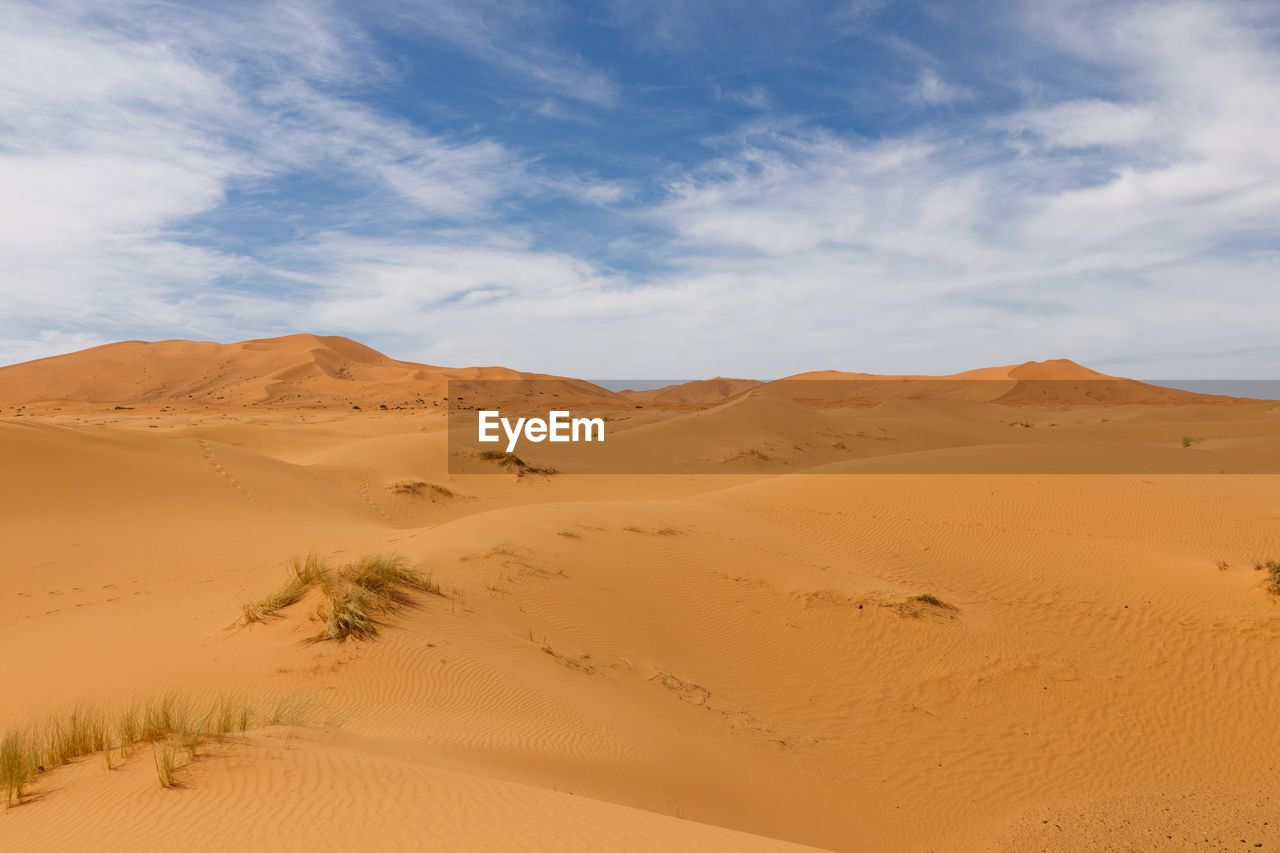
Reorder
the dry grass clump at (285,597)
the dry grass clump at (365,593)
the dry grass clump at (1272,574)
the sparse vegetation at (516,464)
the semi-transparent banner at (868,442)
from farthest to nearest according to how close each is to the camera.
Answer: the sparse vegetation at (516,464) < the semi-transparent banner at (868,442) < the dry grass clump at (1272,574) < the dry grass clump at (285,597) < the dry grass clump at (365,593)

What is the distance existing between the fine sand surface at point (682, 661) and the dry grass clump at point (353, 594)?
0.19 metres

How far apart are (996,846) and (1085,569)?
672 cm

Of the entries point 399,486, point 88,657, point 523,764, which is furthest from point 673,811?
point 399,486

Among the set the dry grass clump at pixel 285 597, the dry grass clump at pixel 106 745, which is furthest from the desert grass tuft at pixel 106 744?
the dry grass clump at pixel 285 597

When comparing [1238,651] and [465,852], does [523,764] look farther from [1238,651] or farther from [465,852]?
[1238,651]

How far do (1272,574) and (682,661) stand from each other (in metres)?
7.47

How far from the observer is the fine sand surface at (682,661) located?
375 centimetres

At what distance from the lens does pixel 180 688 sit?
577 cm

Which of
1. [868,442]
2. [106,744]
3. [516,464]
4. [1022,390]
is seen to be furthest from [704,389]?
[106,744]

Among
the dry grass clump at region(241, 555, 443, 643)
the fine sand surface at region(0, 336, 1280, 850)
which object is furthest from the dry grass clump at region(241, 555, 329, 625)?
the fine sand surface at region(0, 336, 1280, 850)

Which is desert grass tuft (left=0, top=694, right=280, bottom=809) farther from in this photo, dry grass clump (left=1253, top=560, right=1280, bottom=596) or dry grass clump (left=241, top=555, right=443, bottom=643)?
dry grass clump (left=1253, top=560, right=1280, bottom=596)

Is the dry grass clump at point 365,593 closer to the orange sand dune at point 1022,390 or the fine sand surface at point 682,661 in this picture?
the fine sand surface at point 682,661

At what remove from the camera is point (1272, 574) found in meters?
9.02

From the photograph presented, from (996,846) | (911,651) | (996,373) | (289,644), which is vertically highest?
(996,373)
